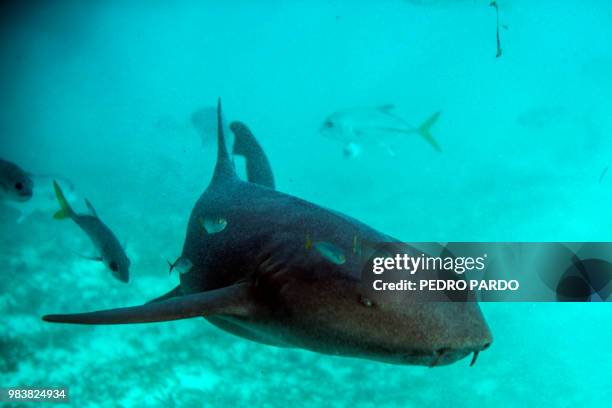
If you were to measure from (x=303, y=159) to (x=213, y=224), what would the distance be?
19.3 metres

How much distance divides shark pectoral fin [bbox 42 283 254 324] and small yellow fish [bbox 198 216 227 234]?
38.2 inches

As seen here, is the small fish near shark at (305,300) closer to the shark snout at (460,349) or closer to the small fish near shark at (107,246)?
the shark snout at (460,349)

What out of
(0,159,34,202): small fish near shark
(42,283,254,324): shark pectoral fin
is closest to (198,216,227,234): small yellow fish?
(42,283,254,324): shark pectoral fin

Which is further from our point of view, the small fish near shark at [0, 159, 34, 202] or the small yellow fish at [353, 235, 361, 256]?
the small fish near shark at [0, 159, 34, 202]

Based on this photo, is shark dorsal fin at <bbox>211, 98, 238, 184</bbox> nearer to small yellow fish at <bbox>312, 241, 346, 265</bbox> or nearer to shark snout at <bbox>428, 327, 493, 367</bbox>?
small yellow fish at <bbox>312, 241, 346, 265</bbox>

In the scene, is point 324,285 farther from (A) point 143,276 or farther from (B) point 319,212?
(A) point 143,276

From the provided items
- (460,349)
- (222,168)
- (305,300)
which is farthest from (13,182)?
(460,349)

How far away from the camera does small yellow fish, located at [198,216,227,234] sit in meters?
3.53

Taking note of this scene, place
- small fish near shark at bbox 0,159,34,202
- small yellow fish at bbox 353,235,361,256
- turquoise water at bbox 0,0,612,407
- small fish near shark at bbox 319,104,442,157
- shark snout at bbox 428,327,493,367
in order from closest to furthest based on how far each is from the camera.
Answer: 1. shark snout at bbox 428,327,493,367
2. small yellow fish at bbox 353,235,361,256
3. small fish near shark at bbox 0,159,34,202
4. small fish near shark at bbox 319,104,442,157
5. turquoise water at bbox 0,0,612,407

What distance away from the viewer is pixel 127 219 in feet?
67.0

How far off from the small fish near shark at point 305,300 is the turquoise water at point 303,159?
14.7m

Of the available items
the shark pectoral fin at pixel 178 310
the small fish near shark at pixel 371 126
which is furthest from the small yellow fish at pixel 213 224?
the small fish near shark at pixel 371 126

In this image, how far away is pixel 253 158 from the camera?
16.3ft

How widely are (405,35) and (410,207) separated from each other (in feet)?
25.5
